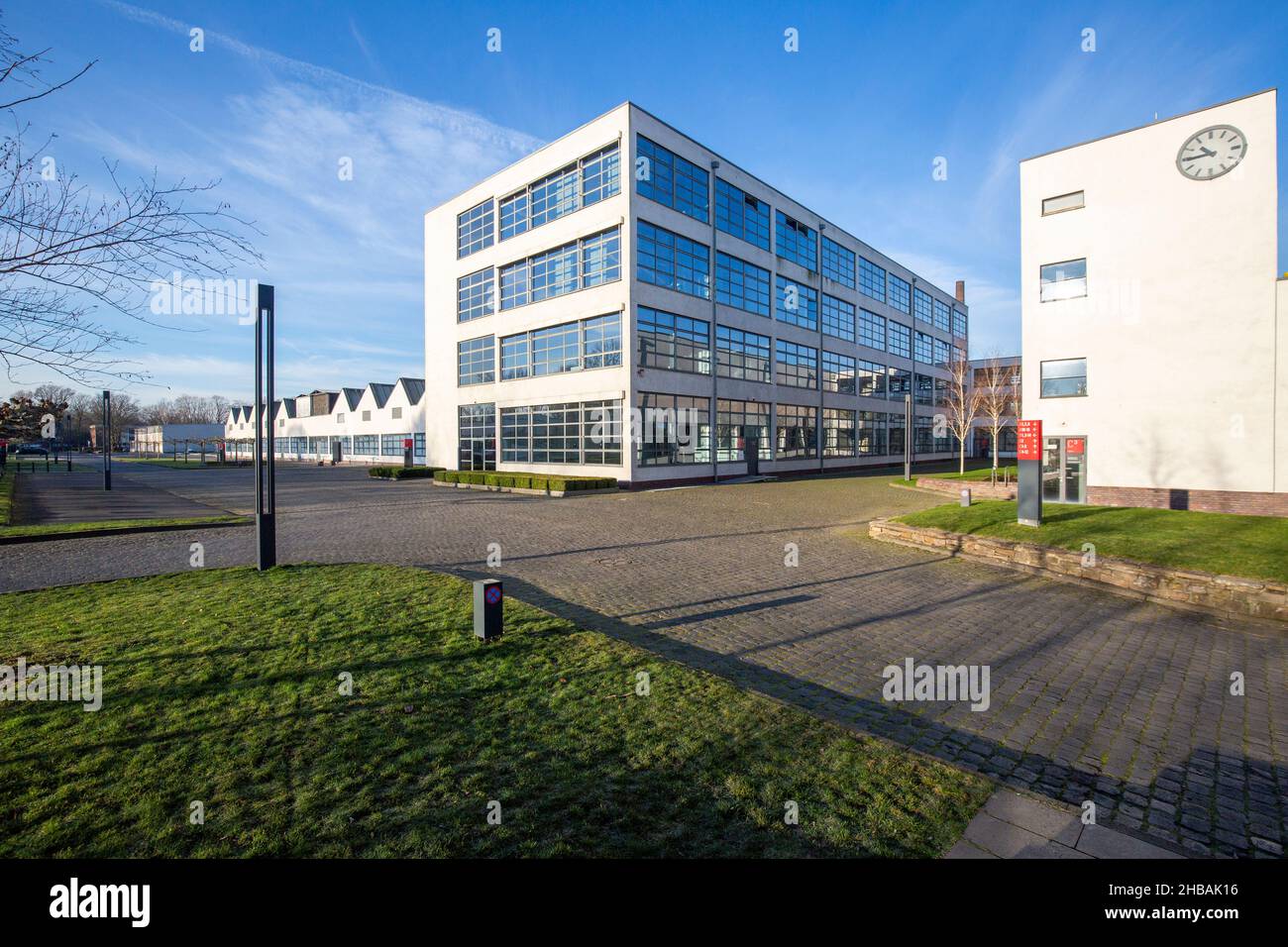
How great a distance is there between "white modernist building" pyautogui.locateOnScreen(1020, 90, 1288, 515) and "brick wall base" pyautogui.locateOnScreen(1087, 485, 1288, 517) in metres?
0.04

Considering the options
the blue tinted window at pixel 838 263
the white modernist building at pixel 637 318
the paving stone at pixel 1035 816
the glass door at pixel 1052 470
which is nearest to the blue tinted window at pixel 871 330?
the white modernist building at pixel 637 318

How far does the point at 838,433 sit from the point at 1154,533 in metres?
31.9

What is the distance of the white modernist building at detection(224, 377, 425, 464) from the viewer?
52.6 metres

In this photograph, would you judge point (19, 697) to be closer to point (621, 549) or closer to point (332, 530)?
point (621, 549)

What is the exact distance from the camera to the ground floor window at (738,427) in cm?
3159

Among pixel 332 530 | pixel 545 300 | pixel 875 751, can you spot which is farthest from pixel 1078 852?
pixel 545 300

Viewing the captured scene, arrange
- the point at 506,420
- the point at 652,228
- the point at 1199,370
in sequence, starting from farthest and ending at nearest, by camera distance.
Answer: the point at 506,420 → the point at 652,228 → the point at 1199,370

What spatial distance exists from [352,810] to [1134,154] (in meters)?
23.6

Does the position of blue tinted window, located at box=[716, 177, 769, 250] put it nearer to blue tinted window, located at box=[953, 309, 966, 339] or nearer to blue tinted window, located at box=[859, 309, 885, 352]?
blue tinted window, located at box=[859, 309, 885, 352]

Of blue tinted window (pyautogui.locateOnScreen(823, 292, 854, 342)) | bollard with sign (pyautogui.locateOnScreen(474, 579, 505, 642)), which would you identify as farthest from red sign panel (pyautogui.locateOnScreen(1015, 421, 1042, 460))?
blue tinted window (pyautogui.locateOnScreen(823, 292, 854, 342))

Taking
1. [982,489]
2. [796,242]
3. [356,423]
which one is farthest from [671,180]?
[356,423]

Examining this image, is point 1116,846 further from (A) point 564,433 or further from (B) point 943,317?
(B) point 943,317

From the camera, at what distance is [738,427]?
3288 cm
